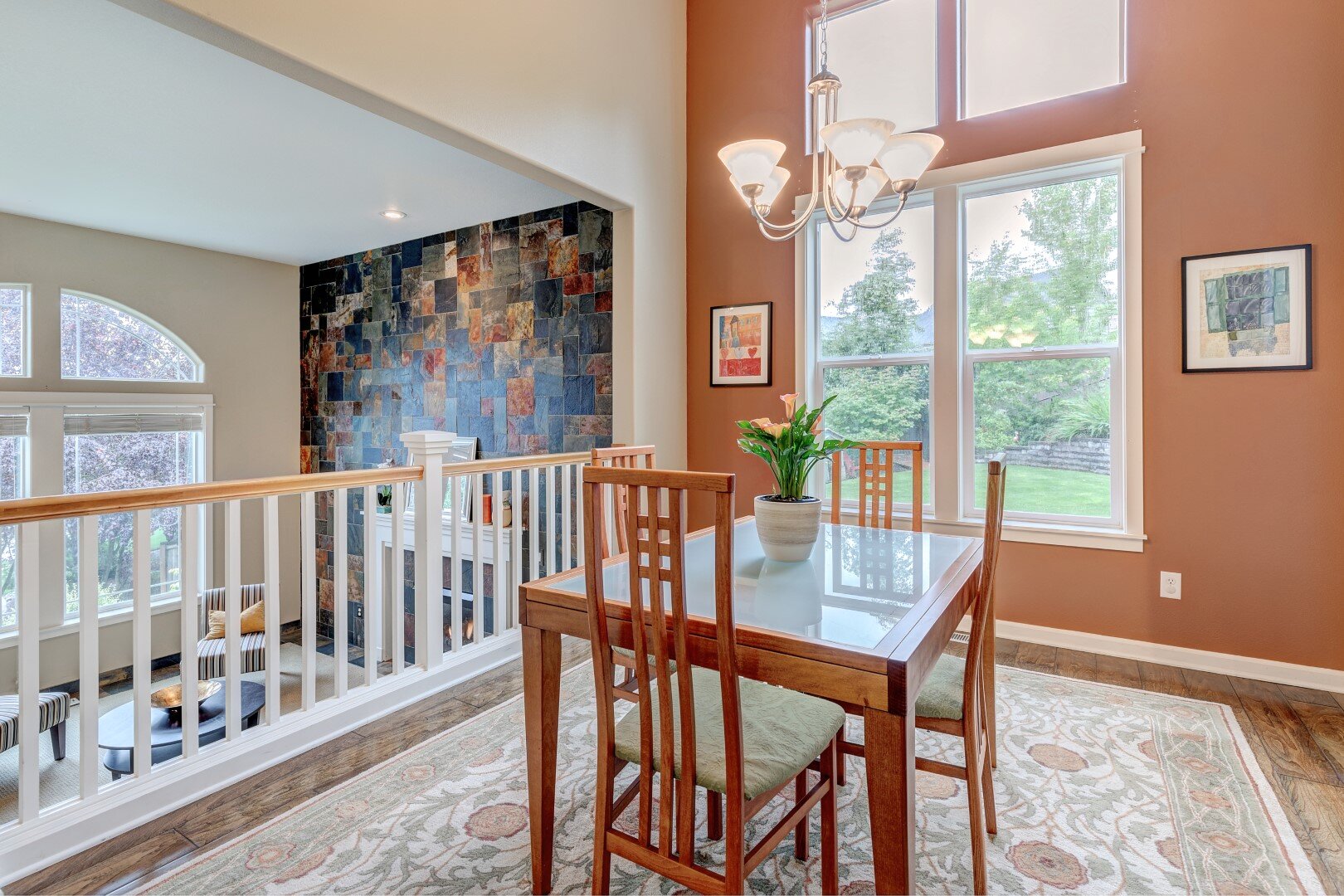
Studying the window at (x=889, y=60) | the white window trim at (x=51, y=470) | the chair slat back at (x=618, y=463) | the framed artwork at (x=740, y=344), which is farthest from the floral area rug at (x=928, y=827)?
the white window trim at (x=51, y=470)

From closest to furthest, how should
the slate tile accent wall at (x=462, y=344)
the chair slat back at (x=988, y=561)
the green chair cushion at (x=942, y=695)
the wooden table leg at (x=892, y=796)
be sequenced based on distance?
the wooden table leg at (x=892, y=796) → the chair slat back at (x=988, y=561) → the green chair cushion at (x=942, y=695) → the slate tile accent wall at (x=462, y=344)

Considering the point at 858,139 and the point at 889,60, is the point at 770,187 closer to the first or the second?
the point at 858,139

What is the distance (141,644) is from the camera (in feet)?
6.12

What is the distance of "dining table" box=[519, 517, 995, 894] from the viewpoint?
1.17 metres

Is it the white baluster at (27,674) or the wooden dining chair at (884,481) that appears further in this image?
the wooden dining chair at (884,481)

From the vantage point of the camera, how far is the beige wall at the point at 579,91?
221 centimetres

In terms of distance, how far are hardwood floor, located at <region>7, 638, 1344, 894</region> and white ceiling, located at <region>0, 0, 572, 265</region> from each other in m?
2.44

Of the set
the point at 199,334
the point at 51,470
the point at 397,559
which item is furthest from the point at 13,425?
the point at 397,559

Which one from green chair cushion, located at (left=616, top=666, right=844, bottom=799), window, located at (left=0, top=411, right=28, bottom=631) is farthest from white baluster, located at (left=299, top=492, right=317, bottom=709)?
window, located at (left=0, top=411, right=28, bottom=631)

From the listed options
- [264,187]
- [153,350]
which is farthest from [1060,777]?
[153,350]

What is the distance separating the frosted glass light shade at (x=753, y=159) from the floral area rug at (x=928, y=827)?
6.55 ft

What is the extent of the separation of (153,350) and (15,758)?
315 centimetres

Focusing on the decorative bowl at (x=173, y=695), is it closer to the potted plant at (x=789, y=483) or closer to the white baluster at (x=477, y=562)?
the white baluster at (x=477, y=562)

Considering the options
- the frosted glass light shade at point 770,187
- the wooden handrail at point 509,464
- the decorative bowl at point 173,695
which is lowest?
the decorative bowl at point 173,695
